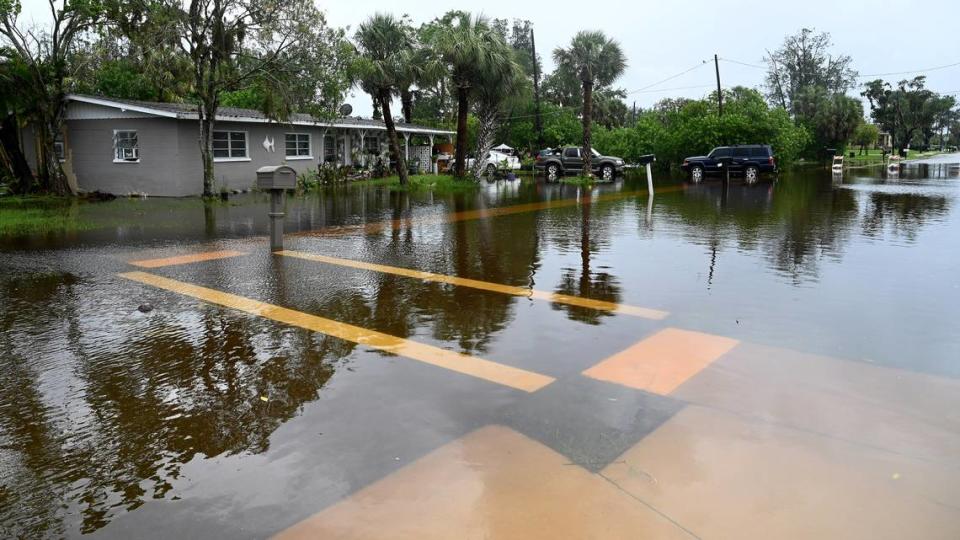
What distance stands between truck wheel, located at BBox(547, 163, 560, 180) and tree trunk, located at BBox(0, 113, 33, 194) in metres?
22.0

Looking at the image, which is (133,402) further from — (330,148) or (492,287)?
(330,148)

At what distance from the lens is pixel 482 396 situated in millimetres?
4891

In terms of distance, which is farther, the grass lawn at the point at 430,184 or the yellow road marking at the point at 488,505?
the grass lawn at the point at 430,184

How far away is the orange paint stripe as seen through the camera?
5.20 m

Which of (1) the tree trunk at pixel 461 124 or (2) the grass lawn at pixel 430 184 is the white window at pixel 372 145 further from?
(1) the tree trunk at pixel 461 124

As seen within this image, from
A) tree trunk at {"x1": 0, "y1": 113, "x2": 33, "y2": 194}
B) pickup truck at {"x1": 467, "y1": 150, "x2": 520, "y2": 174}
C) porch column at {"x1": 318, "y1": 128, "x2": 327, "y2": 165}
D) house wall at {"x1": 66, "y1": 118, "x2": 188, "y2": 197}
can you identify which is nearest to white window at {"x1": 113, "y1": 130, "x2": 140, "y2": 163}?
house wall at {"x1": 66, "y1": 118, "x2": 188, "y2": 197}

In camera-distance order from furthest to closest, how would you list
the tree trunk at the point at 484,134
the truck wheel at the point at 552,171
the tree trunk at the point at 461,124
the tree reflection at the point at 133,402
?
the truck wheel at the point at 552,171 → the tree trunk at the point at 484,134 → the tree trunk at the point at 461,124 → the tree reflection at the point at 133,402

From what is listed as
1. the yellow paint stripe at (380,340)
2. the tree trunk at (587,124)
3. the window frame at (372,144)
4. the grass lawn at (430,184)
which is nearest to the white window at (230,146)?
the grass lawn at (430,184)

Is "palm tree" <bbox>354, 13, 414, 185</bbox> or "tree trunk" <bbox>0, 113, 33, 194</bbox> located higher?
"palm tree" <bbox>354, 13, 414, 185</bbox>

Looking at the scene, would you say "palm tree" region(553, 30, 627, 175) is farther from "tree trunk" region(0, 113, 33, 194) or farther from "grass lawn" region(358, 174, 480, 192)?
"tree trunk" region(0, 113, 33, 194)

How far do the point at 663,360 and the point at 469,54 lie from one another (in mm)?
25377

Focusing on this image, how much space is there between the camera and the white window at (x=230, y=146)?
26.0 m

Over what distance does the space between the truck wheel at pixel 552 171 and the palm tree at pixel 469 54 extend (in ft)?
20.4

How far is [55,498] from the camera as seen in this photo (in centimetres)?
357
